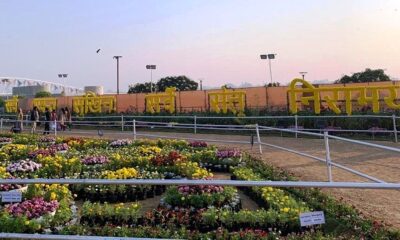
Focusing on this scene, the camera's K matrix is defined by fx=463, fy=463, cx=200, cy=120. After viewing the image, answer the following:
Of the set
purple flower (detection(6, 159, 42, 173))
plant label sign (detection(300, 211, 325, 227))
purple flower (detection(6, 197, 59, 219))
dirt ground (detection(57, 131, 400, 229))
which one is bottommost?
dirt ground (detection(57, 131, 400, 229))

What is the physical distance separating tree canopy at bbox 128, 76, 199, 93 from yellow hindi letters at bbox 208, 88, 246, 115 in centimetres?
4984

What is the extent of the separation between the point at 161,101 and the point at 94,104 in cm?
719

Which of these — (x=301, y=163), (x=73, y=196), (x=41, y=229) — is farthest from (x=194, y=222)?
(x=301, y=163)

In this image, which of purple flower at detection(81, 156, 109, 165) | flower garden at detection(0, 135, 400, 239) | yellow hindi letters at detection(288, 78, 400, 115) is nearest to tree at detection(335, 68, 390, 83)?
yellow hindi letters at detection(288, 78, 400, 115)

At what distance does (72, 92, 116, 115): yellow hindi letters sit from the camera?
1417 inches

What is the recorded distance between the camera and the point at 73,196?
8531 mm

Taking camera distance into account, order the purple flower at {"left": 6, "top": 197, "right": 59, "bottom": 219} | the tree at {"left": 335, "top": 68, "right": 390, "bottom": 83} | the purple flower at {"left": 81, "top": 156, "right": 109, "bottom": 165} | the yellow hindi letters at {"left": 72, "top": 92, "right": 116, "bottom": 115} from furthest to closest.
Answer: the tree at {"left": 335, "top": 68, "right": 390, "bottom": 83} < the yellow hindi letters at {"left": 72, "top": 92, "right": 116, "bottom": 115} < the purple flower at {"left": 81, "top": 156, "right": 109, "bottom": 165} < the purple flower at {"left": 6, "top": 197, "right": 59, "bottom": 219}

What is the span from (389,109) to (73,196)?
17.4m

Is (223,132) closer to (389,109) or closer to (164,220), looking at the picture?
(389,109)

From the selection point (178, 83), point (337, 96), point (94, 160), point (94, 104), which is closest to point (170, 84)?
point (178, 83)

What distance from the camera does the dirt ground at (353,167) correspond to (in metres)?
7.36

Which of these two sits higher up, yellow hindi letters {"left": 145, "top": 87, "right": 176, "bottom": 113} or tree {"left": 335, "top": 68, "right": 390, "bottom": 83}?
tree {"left": 335, "top": 68, "right": 390, "bottom": 83}

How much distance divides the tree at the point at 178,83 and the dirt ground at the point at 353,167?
62293 millimetres

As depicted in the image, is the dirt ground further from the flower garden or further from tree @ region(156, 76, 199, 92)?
tree @ region(156, 76, 199, 92)
